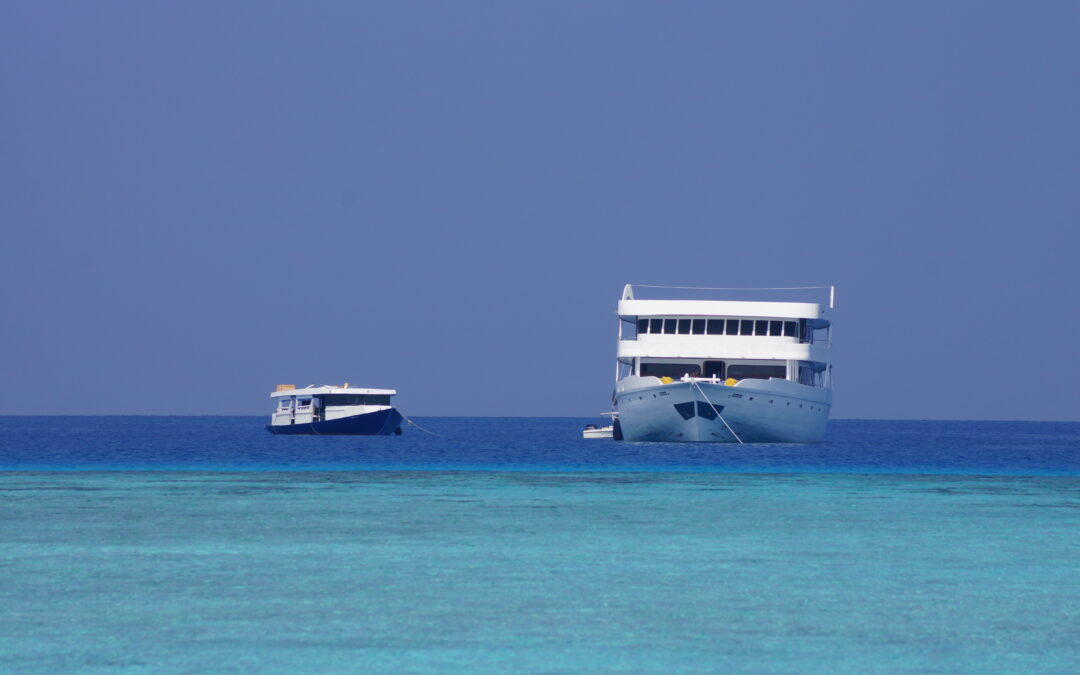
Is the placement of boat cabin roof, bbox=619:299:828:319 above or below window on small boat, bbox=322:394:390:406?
above

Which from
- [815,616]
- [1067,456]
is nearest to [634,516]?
[815,616]

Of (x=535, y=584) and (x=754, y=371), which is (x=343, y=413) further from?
(x=535, y=584)

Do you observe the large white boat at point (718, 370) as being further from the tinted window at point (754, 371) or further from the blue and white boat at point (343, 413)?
the blue and white boat at point (343, 413)

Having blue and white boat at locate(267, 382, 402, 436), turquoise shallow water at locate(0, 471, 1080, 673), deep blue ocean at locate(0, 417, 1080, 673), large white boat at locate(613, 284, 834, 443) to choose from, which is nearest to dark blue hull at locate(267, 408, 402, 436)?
blue and white boat at locate(267, 382, 402, 436)

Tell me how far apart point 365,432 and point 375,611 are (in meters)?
93.7

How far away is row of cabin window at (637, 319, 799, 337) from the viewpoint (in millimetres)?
72875

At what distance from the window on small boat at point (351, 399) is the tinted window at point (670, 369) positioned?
132 ft

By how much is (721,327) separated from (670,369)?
11.7ft

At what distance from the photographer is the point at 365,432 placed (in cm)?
11062

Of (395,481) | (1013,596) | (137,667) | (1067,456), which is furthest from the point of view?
(1067,456)

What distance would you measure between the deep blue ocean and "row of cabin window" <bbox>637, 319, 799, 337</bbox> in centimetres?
2938

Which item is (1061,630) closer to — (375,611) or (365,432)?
(375,611)

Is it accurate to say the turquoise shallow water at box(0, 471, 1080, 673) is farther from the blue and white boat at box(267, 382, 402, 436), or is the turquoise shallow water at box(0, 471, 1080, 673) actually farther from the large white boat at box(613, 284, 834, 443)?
the blue and white boat at box(267, 382, 402, 436)

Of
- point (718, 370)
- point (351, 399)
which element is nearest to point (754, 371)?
point (718, 370)
